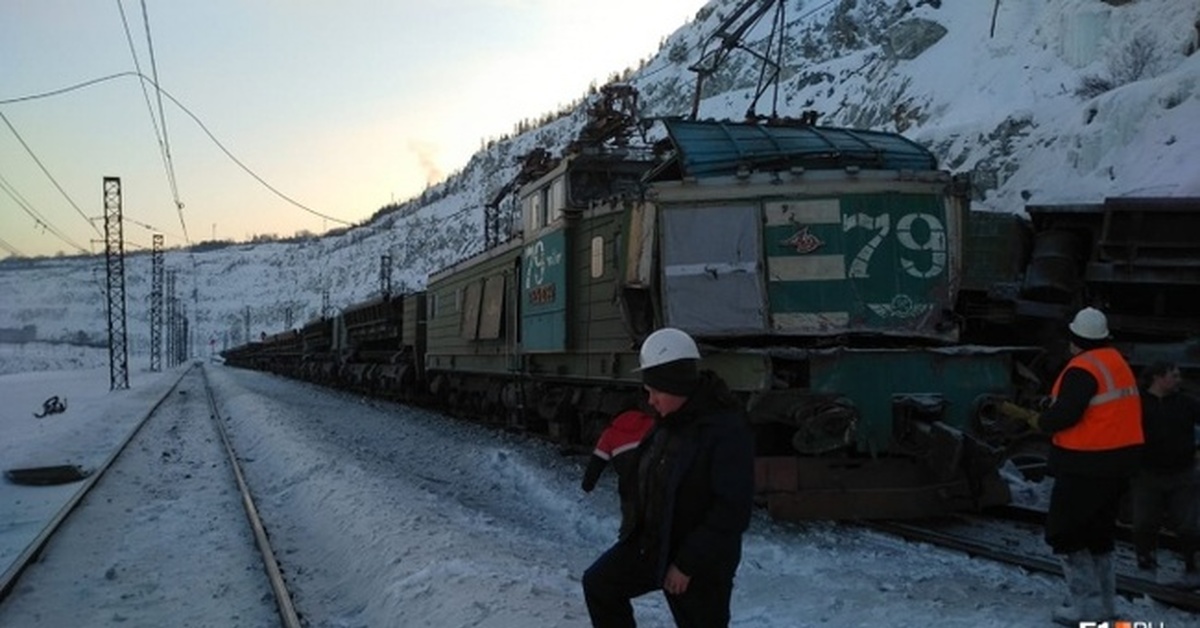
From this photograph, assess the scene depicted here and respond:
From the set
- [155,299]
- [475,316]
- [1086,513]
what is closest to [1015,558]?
[1086,513]

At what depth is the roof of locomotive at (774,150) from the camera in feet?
28.6

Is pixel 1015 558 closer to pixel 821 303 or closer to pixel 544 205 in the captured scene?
pixel 821 303

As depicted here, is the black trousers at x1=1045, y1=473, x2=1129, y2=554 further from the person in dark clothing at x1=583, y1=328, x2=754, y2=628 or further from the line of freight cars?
the person in dark clothing at x1=583, y1=328, x2=754, y2=628

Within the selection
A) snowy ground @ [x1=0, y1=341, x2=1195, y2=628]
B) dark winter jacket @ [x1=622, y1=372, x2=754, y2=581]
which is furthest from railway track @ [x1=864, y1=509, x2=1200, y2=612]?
dark winter jacket @ [x1=622, y1=372, x2=754, y2=581]

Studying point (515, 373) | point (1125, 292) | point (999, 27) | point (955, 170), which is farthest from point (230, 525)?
point (999, 27)

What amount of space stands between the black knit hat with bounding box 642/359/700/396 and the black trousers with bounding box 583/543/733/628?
0.66m

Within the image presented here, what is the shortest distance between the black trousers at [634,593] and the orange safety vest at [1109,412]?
2.51m

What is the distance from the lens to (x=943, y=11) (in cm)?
4428

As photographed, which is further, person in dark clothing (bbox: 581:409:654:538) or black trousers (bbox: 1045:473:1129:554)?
black trousers (bbox: 1045:473:1129:554)

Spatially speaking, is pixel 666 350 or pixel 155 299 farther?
pixel 155 299

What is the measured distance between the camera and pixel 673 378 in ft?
11.5

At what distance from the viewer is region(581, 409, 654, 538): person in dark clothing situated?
12.0ft

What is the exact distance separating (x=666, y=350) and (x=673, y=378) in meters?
0.11
